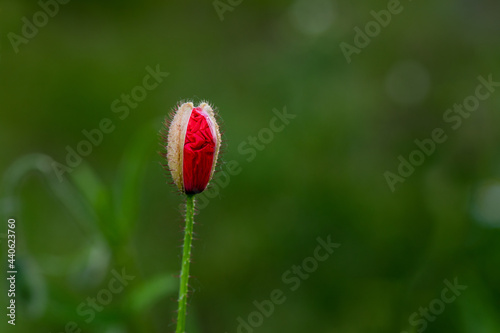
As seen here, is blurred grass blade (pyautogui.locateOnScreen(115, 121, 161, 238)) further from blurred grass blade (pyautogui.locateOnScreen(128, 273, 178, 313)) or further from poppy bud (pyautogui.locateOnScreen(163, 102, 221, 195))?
poppy bud (pyautogui.locateOnScreen(163, 102, 221, 195))

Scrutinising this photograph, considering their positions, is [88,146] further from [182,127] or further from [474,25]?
[182,127]

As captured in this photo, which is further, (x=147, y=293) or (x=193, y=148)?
(x=147, y=293)

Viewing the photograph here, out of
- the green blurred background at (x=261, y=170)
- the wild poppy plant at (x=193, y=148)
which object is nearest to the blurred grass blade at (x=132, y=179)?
the green blurred background at (x=261, y=170)

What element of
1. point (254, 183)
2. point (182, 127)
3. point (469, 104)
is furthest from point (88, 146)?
point (182, 127)

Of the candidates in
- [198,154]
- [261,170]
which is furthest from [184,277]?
[261,170]

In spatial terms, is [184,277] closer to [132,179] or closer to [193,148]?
[193,148]

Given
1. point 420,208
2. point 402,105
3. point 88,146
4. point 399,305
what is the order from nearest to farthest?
point 399,305
point 420,208
point 402,105
point 88,146
